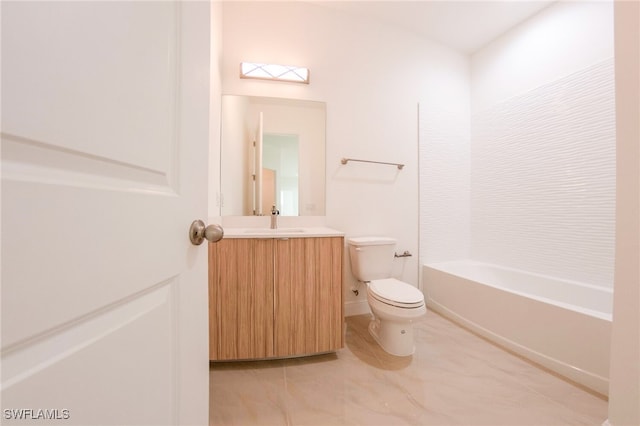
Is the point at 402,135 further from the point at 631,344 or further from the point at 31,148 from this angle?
the point at 31,148

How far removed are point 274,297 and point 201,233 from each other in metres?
1.02

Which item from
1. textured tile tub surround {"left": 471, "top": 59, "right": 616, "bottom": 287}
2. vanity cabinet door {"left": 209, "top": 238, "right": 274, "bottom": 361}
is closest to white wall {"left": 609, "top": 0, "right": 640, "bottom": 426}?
textured tile tub surround {"left": 471, "top": 59, "right": 616, "bottom": 287}

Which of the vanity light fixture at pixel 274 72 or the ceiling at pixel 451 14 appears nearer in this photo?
the vanity light fixture at pixel 274 72

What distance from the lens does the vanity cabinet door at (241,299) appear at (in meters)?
1.40

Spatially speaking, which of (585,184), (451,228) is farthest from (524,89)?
(451,228)

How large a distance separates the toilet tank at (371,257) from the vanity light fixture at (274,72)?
1454 mm

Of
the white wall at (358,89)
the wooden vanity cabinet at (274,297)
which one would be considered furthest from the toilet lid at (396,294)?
the white wall at (358,89)

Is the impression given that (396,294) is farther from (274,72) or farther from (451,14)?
(451,14)

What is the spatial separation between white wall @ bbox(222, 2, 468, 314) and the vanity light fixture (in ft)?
0.19

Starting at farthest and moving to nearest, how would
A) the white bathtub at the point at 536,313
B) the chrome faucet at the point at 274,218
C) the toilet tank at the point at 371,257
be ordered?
the toilet tank at the point at 371,257, the chrome faucet at the point at 274,218, the white bathtub at the point at 536,313

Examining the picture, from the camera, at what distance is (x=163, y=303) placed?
45 cm

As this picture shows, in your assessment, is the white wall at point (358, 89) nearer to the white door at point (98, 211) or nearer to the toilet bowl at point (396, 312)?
the toilet bowl at point (396, 312)

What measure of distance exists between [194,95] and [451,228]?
104 inches

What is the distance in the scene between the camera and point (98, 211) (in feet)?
1.01
